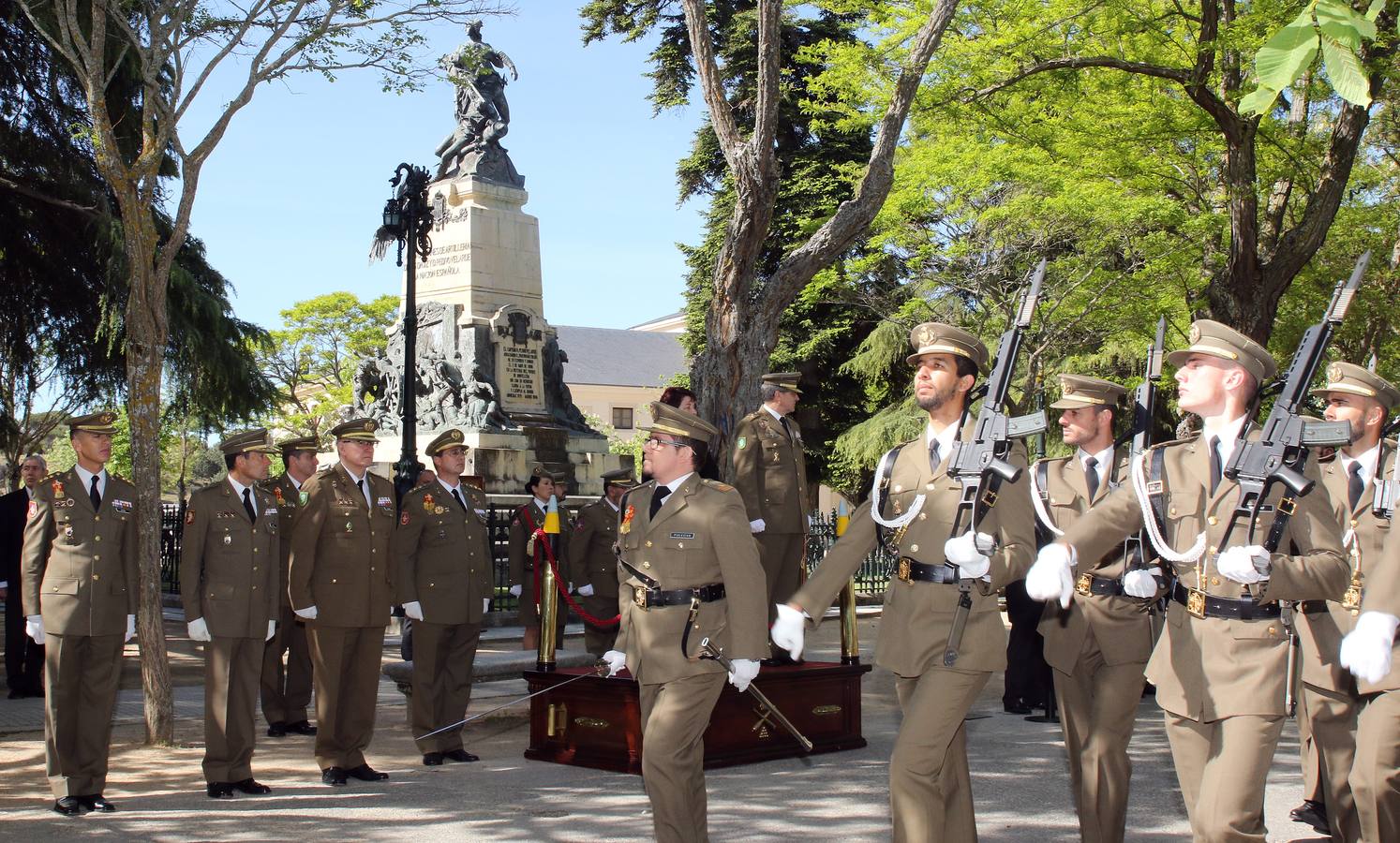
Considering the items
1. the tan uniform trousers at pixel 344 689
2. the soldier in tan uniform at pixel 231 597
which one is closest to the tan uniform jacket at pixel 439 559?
the tan uniform trousers at pixel 344 689

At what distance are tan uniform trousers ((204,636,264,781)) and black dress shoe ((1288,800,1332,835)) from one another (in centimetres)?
569

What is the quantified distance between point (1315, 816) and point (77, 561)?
6775 millimetres

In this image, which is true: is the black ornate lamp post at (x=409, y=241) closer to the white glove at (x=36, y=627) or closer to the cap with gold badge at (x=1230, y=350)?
the white glove at (x=36, y=627)

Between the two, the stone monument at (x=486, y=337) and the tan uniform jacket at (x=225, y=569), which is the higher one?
the stone monument at (x=486, y=337)

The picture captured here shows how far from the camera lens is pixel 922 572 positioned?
5.61m

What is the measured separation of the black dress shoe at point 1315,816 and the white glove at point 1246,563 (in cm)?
302

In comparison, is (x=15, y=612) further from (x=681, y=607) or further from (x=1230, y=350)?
(x=1230, y=350)

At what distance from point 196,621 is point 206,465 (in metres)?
76.7

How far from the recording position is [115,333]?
16.8 metres

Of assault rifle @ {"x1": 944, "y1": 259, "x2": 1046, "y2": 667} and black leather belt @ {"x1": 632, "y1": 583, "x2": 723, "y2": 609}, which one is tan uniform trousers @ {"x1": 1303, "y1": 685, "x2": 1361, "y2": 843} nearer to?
assault rifle @ {"x1": 944, "y1": 259, "x2": 1046, "y2": 667}

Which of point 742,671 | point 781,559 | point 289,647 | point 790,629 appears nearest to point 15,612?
point 289,647

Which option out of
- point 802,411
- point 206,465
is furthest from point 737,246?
point 206,465

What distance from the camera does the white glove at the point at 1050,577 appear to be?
190 inches

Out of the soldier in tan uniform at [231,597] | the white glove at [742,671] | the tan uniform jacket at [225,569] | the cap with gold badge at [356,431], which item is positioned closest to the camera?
the white glove at [742,671]
